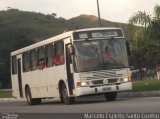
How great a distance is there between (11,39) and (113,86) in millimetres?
106072

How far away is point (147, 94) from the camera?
30125 mm

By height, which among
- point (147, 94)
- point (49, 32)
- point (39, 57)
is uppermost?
point (49, 32)

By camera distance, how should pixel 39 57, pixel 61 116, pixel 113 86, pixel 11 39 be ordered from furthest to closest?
pixel 11 39, pixel 39 57, pixel 113 86, pixel 61 116

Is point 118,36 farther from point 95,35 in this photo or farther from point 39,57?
point 39,57

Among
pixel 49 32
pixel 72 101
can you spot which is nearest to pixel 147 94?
pixel 72 101

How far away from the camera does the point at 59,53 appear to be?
85.7 feet

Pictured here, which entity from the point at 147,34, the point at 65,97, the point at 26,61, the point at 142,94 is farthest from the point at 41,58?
the point at 147,34

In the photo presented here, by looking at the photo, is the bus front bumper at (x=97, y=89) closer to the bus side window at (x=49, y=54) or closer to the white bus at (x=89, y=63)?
the white bus at (x=89, y=63)

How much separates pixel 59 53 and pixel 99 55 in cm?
222

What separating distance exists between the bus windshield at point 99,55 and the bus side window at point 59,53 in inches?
47.3

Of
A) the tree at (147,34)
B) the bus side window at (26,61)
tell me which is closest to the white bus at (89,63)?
the bus side window at (26,61)

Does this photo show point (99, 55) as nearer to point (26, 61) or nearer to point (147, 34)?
point (26, 61)

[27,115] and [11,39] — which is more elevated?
[11,39]

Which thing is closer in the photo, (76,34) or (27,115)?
(27,115)
